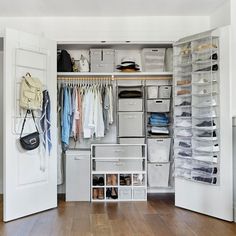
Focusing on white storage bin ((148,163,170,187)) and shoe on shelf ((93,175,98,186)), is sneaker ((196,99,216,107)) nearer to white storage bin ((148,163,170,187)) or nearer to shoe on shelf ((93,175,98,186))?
white storage bin ((148,163,170,187))

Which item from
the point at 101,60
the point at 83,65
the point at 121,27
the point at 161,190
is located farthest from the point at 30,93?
the point at 161,190

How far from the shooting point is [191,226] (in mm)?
3238

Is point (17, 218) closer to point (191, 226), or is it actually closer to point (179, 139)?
point (191, 226)

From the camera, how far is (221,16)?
13.1 feet

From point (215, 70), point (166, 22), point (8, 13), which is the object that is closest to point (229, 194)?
point (215, 70)

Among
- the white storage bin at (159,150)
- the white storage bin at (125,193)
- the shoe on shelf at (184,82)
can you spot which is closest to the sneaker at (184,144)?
the white storage bin at (159,150)

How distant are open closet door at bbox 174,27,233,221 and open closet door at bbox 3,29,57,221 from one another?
1632 millimetres

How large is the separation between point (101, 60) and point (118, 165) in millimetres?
1533

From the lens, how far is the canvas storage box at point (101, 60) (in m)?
4.50

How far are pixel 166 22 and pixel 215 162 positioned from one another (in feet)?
6.99

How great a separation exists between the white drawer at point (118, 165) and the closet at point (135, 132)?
1 centimetres

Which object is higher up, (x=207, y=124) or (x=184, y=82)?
(x=184, y=82)

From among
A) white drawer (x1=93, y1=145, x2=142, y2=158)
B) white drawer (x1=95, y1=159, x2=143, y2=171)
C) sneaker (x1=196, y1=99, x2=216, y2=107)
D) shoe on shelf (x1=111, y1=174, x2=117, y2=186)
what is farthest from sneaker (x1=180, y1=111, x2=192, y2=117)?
shoe on shelf (x1=111, y1=174, x2=117, y2=186)

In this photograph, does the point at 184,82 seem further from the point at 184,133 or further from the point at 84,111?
the point at 84,111
